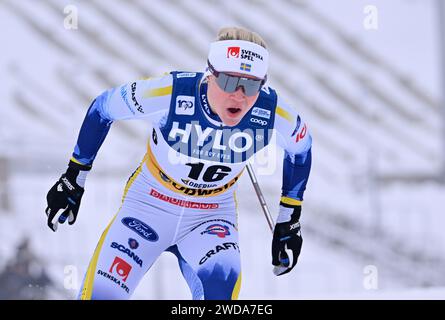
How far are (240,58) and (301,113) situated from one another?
12.8m

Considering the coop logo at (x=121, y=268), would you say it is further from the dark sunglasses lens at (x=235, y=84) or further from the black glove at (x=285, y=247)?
the dark sunglasses lens at (x=235, y=84)

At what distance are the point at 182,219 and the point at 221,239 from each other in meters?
0.23

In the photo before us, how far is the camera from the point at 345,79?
1903 cm

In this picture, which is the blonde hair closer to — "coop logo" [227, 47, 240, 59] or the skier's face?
"coop logo" [227, 47, 240, 59]

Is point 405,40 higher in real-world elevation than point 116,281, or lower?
higher

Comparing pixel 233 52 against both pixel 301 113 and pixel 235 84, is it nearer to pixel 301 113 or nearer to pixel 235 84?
pixel 235 84

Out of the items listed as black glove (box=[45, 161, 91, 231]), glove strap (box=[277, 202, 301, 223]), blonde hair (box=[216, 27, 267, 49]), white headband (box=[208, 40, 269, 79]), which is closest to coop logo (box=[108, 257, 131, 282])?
black glove (box=[45, 161, 91, 231])

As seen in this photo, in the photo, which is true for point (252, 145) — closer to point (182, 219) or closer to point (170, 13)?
point (182, 219)

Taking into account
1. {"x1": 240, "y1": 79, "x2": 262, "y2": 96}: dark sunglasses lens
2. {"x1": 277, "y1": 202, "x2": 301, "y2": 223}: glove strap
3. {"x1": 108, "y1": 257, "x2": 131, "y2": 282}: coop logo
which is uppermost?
{"x1": 240, "y1": 79, "x2": 262, "y2": 96}: dark sunglasses lens

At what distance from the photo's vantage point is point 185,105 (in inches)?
149

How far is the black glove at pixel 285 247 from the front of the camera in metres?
4.06

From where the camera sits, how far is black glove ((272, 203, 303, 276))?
4.06 metres

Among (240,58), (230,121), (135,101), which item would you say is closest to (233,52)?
(240,58)
